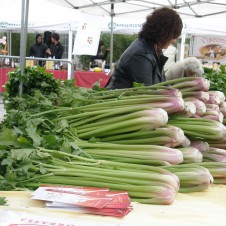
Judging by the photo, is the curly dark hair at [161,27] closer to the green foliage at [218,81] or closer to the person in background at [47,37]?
the green foliage at [218,81]

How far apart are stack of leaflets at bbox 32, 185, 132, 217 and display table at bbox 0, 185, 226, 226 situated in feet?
0.08

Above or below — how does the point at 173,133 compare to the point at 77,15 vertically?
below

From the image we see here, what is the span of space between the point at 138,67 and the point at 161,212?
1.50 m

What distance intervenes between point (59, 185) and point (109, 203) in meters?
0.27

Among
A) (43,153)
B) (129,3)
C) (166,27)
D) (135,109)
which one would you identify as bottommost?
(43,153)

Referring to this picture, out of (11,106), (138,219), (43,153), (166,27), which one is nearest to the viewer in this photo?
(138,219)

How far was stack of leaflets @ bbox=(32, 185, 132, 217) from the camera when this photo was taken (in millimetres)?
1397

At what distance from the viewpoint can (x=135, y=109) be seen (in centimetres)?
199

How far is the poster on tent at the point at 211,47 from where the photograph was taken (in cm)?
1178

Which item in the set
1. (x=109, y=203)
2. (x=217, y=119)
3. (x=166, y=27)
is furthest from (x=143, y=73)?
(x=109, y=203)

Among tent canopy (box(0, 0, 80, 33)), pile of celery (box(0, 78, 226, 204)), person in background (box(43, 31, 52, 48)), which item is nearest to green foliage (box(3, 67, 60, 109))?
pile of celery (box(0, 78, 226, 204))

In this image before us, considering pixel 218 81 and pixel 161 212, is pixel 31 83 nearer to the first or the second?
pixel 218 81

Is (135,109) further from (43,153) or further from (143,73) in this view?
(143,73)

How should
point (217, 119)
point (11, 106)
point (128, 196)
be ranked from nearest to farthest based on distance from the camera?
point (128, 196)
point (217, 119)
point (11, 106)
